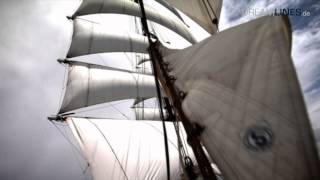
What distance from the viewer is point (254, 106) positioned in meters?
3.21

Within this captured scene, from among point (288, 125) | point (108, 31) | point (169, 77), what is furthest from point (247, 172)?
point (108, 31)

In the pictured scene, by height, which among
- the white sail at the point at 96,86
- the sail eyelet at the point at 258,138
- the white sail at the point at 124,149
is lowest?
the white sail at the point at 124,149

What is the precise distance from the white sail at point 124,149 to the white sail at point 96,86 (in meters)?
1.49

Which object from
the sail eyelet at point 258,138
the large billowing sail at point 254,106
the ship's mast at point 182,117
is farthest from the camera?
the ship's mast at point 182,117

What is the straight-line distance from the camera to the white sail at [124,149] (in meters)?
11.7

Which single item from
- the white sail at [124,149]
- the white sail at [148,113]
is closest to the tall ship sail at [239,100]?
the white sail at [124,149]

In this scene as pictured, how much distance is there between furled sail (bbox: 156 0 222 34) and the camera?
6.55m

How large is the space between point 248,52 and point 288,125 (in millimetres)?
1299

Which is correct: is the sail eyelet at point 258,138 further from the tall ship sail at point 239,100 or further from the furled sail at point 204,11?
the furled sail at point 204,11

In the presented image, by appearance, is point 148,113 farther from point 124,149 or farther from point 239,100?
point 239,100

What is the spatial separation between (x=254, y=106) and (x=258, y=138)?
1.35 ft

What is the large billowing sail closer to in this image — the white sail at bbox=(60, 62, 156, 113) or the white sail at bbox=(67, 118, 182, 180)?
the white sail at bbox=(67, 118, 182, 180)

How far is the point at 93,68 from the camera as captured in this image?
56.7 ft

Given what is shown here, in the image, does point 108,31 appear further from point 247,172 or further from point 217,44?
point 247,172
